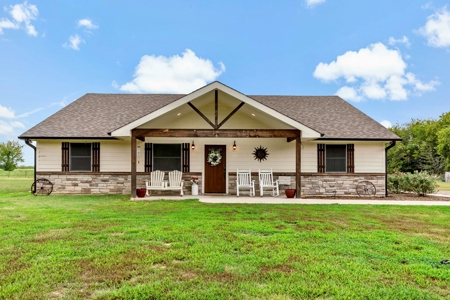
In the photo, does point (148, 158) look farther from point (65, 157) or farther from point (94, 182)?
point (65, 157)

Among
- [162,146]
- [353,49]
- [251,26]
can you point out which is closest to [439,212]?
[162,146]

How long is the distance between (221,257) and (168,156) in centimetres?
724

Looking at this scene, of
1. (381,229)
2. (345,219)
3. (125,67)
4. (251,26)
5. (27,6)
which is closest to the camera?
(381,229)

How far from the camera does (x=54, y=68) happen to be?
60.7 feet

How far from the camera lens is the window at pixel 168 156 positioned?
9945 millimetres

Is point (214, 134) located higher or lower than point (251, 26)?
lower

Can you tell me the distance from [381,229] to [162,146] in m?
7.44

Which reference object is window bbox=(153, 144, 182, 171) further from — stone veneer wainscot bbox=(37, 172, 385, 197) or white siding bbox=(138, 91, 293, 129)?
white siding bbox=(138, 91, 293, 129)

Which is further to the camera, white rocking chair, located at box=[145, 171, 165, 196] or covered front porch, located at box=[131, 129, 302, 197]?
covered front porch, located at box=[131, 129, 302, 197]

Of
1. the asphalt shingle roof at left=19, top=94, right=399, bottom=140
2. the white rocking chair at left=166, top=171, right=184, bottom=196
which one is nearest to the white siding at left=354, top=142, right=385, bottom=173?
the asphalt shingle roof at left=19, top=94, right=399, bottom=140

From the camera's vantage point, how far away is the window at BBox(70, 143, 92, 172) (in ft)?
32.1

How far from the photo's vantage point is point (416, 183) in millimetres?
10078

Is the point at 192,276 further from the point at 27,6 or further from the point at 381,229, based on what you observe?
the point at 27,6

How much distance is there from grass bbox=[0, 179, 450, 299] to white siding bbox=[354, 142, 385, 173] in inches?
177
